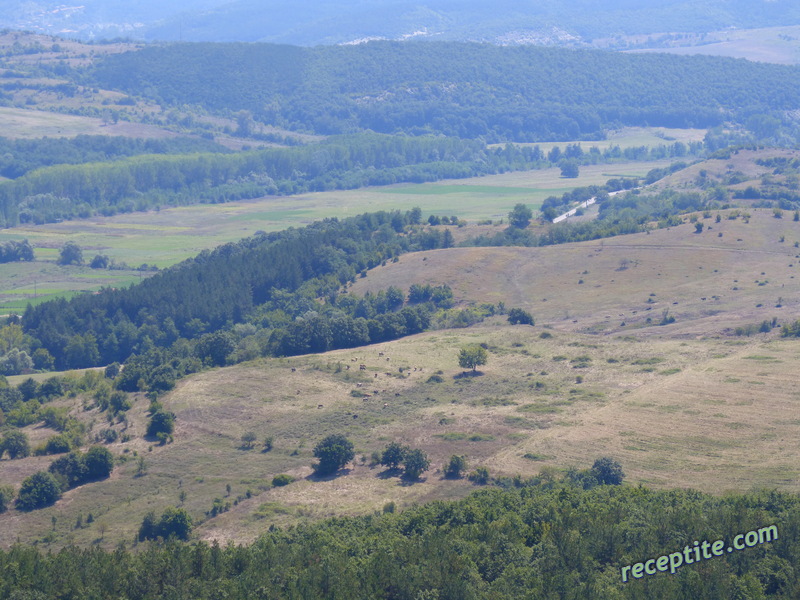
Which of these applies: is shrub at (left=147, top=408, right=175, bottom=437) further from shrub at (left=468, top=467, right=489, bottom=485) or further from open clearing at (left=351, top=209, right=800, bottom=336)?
open clearing at (left=351, top=209, right=800, bottom=336)

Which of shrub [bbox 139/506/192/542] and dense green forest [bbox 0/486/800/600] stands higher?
dense green forest [bbox 0/486/800/600]

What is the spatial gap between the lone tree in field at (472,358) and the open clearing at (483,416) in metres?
1.40

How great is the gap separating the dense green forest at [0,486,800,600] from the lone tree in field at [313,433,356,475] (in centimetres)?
1697

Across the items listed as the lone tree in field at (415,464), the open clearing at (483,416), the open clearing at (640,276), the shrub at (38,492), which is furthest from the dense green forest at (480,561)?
the open clearing at (640,276)

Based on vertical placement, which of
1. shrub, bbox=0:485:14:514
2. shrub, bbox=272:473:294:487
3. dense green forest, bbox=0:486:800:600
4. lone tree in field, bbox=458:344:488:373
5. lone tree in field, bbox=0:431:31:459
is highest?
dense green forest, bbox=0:486:800:600

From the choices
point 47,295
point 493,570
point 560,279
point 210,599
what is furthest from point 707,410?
point 47,295

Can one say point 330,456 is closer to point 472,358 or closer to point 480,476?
point 480,476

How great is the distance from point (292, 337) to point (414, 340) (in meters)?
13.9

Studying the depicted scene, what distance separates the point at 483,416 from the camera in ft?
327

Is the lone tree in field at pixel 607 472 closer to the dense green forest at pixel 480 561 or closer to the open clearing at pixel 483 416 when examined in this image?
the open clearing at pixel 483 416

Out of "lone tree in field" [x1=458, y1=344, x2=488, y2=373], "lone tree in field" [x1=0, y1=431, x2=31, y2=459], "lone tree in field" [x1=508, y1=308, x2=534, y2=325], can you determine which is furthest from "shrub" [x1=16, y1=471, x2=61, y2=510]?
"lone tree in field" [x1=508, y1=308, x2=534, y2=325]

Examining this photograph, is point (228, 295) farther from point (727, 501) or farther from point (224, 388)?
point (727, 501)

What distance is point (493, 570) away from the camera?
62.8 metres

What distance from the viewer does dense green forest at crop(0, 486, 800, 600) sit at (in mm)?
57219
